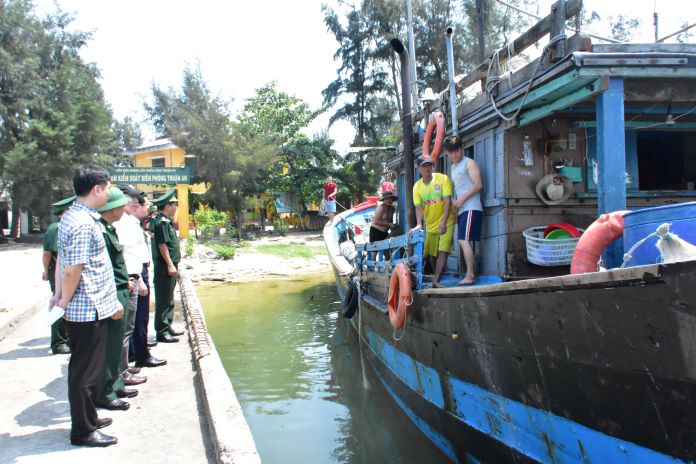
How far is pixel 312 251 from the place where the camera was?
21391 millimetres

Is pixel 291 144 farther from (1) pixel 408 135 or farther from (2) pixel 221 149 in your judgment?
(1) pixel 408 135

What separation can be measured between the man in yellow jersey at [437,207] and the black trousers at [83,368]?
3098 mm

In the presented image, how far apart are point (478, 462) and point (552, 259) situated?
1817 millimetres

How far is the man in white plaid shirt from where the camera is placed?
3332 millimetres

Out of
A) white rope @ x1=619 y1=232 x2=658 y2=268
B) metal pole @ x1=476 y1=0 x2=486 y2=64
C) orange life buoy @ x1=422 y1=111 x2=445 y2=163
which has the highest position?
metal pole @ x1=476 y1=0 x2=486 y2=64

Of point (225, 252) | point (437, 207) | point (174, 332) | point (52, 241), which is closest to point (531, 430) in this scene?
point (437, 207)

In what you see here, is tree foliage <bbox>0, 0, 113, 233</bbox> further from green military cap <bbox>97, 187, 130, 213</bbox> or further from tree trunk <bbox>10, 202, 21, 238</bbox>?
green military cap <bbox>97, 187, 130, 213</bbox>

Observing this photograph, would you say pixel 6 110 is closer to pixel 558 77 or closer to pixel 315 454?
pixel 315 454

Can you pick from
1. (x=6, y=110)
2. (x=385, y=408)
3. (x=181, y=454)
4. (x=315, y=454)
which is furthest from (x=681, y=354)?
(x=6, y=110)

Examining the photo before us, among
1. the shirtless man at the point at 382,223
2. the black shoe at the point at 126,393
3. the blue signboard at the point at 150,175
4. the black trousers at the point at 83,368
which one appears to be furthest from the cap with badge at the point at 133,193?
the blue signboard at the point at 150,175

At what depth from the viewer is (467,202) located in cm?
514

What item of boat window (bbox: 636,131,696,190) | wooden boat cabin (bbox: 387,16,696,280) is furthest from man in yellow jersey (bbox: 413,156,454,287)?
boat window (bbox: 636,131,696,190)

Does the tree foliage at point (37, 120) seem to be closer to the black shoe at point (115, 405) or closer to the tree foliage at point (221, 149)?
→ the tree foliage at point (221, 149)

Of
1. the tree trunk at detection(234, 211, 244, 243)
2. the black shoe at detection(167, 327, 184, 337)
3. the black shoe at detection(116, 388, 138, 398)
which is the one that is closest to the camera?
the black shoe at detection(116, 388, 138, 398)
